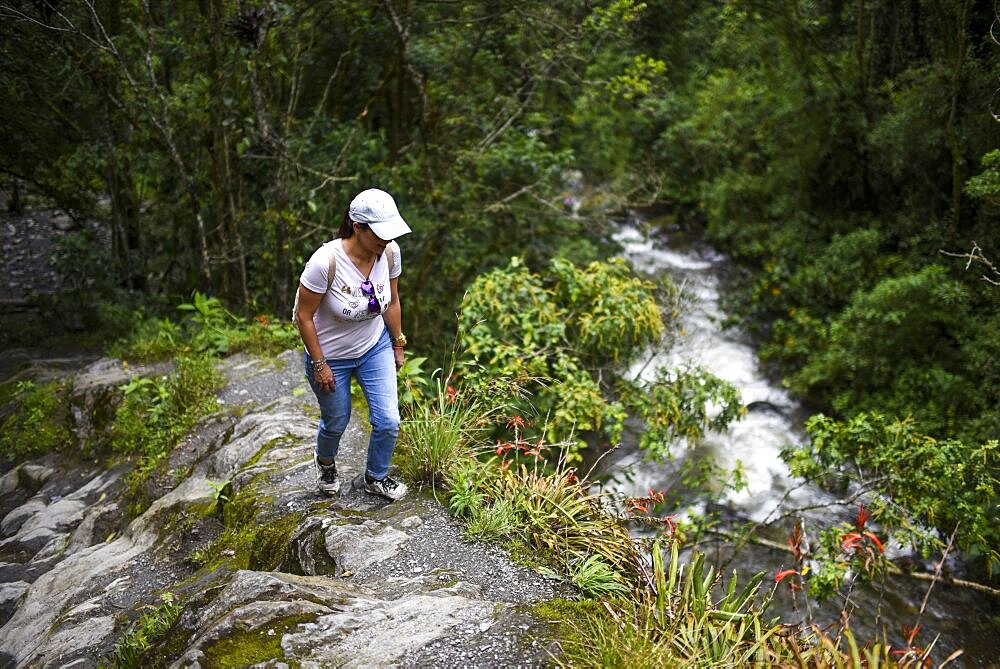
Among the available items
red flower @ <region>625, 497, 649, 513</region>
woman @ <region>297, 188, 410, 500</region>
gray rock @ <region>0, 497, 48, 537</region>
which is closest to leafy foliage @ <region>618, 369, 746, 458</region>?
red flower @ <region>625, 497, 649, 513</region>

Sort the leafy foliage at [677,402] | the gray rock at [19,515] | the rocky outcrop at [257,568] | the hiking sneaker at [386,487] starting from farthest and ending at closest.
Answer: the leafy foliage at [677,402] → the gray rock at [19,515] → the hiking sneaker at [386,487] → the rocky outcrop at [257,568]

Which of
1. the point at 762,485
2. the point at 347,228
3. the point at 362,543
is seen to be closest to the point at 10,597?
the point at 362,543

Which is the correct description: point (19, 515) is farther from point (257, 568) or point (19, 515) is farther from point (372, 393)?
point (372, 393)

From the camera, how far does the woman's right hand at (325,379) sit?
3517 millimetres

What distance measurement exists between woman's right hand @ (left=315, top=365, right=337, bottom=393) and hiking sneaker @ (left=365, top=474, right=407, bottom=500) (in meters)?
0.70

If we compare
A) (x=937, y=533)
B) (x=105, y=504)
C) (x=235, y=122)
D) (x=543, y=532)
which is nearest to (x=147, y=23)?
(x=235, y=122)

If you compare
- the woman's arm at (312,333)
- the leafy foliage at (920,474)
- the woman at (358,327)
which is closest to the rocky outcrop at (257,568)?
the woman at (358,327)

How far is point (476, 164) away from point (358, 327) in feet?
17.7

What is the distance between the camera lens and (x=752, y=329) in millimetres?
11422

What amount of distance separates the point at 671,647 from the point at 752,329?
9297mm

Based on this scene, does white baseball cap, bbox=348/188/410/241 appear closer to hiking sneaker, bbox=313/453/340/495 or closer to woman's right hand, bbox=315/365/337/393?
woman's right hand, bbox=315/365/337/393

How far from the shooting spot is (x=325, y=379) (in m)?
3.54

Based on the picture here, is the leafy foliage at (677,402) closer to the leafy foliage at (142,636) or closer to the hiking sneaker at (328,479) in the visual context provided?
the hiking sneaker at (328,479)

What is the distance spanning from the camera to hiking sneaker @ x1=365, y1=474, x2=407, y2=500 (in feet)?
13.1
